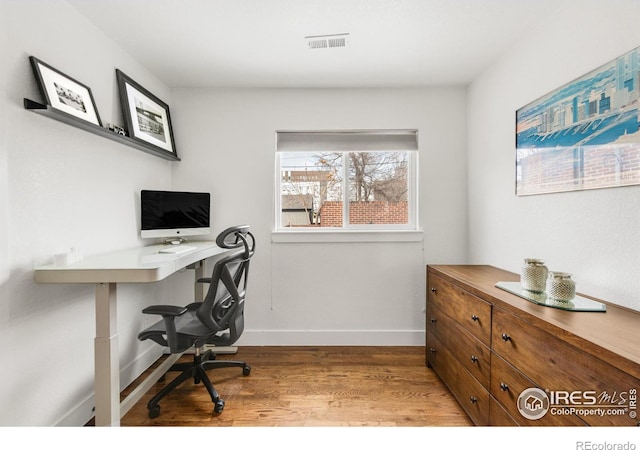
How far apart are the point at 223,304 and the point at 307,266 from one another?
3.57ft

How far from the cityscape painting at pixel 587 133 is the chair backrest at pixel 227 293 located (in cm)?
190

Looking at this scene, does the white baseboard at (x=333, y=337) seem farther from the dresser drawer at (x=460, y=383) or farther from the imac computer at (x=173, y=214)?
the imac computer at (x=173, y=214)

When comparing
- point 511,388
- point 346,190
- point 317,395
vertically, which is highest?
point 346,190

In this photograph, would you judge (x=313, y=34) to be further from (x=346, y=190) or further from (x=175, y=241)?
(x=175, y=241)

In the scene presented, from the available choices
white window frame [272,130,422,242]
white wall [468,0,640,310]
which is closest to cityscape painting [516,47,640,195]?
white wall [468,0,640,310]

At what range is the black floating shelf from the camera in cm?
145

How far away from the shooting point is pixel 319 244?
9.30 feet

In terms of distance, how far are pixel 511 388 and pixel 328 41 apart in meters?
2.33

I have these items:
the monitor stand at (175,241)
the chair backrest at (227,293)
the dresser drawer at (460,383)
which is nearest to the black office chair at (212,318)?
the chair backrest at (227,293)

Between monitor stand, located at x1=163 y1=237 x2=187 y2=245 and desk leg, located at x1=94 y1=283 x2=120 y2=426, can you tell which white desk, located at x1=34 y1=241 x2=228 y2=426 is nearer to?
desk leg, located at x1=94 y1=283 x2=120 y2=426

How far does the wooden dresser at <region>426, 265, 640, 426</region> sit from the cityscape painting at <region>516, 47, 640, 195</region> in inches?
26.2

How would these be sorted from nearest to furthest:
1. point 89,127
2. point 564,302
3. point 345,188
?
1. point 564,302
2. point 89,127
3. point 345,188

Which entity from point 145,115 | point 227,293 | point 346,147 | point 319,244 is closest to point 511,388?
point 227,293

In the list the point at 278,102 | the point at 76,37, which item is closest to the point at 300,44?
the point at 278,102
